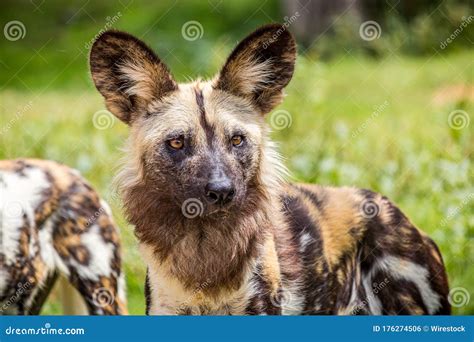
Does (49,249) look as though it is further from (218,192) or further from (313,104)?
(313,104)

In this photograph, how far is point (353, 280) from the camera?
4168 millimetres

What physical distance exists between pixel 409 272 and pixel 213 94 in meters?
1.23

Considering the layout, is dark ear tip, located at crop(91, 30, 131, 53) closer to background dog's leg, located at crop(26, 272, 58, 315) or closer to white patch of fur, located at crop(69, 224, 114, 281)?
white patch of fur, located at crop(69, 224, 114, 281)

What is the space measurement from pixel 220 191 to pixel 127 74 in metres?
0.72

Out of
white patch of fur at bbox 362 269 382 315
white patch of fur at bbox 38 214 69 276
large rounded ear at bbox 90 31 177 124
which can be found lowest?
white patch of fur at bbox 38 214 69 276

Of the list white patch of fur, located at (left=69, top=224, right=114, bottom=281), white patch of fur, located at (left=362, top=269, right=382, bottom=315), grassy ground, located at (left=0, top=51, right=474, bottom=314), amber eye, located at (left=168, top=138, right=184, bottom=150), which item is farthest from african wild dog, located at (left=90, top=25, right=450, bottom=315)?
grassy ground, located at (left=0, top=51, right=474, bottom=314)

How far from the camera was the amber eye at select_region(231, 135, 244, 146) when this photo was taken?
364cm

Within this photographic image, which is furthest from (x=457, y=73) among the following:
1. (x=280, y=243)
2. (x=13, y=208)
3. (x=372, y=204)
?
(x=13, y=208)

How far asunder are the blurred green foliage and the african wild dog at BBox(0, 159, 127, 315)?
562 mm

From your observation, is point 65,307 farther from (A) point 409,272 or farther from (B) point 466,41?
(B) point 466,41

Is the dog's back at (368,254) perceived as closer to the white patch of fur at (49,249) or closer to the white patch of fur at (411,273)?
the white patch of fur at (411,273)

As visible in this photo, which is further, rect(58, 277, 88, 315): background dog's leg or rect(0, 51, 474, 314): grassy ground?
rect(0, 51, 474, 314): grassy ground

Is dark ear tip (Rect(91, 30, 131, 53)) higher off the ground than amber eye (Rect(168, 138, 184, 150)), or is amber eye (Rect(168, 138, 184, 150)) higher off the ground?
dark ear tip (Rect(91, 30, 131, 53))

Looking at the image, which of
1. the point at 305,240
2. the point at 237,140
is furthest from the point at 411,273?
the point at 237,140
